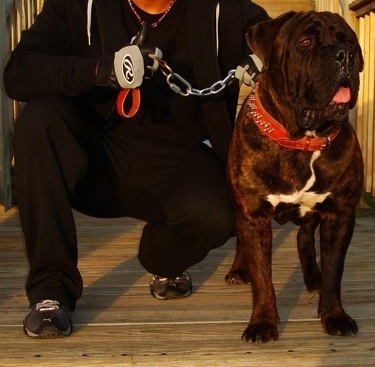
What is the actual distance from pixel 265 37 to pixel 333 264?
833mm

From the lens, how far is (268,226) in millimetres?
3170

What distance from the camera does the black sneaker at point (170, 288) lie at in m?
3.57

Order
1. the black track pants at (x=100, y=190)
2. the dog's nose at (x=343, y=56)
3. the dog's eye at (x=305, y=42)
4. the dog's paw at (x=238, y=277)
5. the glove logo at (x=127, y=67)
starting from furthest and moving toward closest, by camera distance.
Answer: the dog's paw at (x=238, y=277) < the black track pants at (x=100, y=190) < the glove logo at (x=127, y=67) < the dog's eye at (x=305, y=42) < the dog's nose at (x=343, y=56)

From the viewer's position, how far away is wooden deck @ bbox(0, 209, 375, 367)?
290 centimetres

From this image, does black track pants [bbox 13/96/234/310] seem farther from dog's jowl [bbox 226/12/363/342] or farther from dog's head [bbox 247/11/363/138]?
dog's head [bbox 247/11/363/138]

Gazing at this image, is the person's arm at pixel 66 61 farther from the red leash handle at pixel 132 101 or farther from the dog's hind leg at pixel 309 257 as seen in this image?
the dog's hind leg at pixel 309 257

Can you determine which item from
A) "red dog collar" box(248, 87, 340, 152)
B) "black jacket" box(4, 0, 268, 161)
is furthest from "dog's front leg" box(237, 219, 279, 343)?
"black jacket" box(4, 0, 268, 161)

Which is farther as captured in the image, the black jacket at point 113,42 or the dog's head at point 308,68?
the black jacket at point 113,42

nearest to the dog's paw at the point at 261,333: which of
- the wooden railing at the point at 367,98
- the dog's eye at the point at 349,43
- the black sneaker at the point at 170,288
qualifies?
the black sneaker at the point at 170,288

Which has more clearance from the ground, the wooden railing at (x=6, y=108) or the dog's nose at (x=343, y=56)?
the dog's nose at (x=343, y=56)

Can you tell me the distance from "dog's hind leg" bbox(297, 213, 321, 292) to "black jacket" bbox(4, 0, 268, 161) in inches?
18.5

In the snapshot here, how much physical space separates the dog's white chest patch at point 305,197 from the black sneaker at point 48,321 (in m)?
0.83

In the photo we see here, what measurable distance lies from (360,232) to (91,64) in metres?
2.26

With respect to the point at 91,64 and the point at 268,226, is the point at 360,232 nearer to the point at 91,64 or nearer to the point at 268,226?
the point at 268,226
